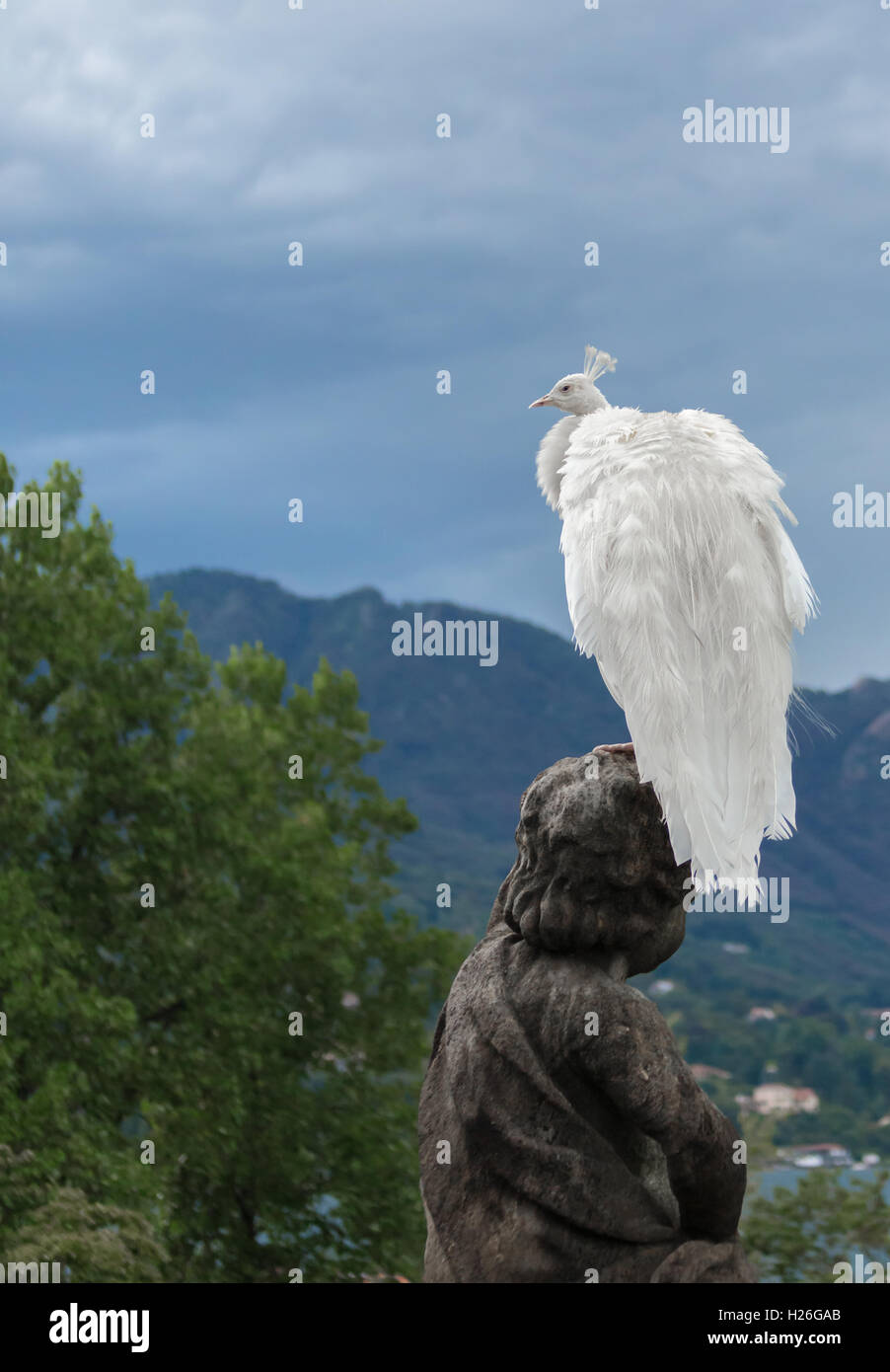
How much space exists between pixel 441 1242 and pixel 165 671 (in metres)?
13.0

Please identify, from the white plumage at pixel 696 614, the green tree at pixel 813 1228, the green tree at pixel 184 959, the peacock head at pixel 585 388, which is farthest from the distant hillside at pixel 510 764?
the white plumage at pixel 696 614

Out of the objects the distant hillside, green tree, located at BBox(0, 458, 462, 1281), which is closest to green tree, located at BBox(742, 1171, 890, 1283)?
green tree, located at BBox(0, 458, 462, 1281)

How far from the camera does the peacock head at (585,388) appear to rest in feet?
30.3

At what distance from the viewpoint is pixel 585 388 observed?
9234 millimetres

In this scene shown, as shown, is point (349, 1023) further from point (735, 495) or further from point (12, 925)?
point (735, 495)

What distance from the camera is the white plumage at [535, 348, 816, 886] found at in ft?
19.8

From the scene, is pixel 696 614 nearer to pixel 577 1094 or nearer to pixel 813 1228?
pixel 577 1094

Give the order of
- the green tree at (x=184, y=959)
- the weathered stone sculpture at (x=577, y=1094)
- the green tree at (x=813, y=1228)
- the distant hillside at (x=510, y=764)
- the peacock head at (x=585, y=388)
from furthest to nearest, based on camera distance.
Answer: the distant hillside at (x=510, y=764) → the green tree at (x=813, y=1228) → the green tree at (x=184, y=959) → the peacock head at (x=585, y=388) → the weathered stone sculpture at (x=577, y=1094)

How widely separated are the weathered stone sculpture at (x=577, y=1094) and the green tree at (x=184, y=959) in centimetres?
911

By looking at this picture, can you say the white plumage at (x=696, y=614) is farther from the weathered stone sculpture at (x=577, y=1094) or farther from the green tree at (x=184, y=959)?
the green tree at (x=184, y=959)

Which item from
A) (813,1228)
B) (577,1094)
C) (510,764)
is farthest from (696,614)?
(510,764)

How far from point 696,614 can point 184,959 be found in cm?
1185

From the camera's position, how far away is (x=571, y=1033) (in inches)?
233
